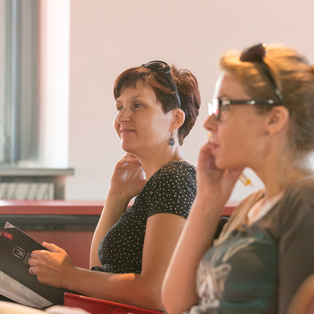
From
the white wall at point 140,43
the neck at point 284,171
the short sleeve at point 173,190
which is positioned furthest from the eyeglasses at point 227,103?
the white wall at point 140,43

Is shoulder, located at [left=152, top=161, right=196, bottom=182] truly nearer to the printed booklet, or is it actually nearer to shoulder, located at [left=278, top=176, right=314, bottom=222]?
the printed booklet

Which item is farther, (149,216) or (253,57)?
(149,216)

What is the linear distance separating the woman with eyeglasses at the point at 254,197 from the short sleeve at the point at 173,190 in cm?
41

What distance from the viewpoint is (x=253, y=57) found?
3.81 ft

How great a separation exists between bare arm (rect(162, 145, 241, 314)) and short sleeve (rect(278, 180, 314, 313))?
8.9 inches

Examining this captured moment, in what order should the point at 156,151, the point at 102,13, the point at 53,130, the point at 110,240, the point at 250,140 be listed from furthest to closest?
the point at 53,130
the point at 102,13
the point at 156,151
the point at 110,240
the point at 250,140

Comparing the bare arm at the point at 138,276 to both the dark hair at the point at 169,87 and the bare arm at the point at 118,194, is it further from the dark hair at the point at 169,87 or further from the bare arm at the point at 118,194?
the dark hair at the point at 169,87

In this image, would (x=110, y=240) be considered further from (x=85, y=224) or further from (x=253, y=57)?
(x=253, y=57)

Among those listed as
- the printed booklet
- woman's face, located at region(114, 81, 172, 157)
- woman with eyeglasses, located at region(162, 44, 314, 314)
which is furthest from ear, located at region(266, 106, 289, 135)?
the printed booklet

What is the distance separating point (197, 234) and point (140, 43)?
246 cm

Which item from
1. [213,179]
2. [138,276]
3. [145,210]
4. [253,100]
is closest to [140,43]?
[145,210]

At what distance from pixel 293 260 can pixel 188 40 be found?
2.73 metres

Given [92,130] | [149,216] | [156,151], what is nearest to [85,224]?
[156,151]

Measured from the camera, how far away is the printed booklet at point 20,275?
6.03 ft
